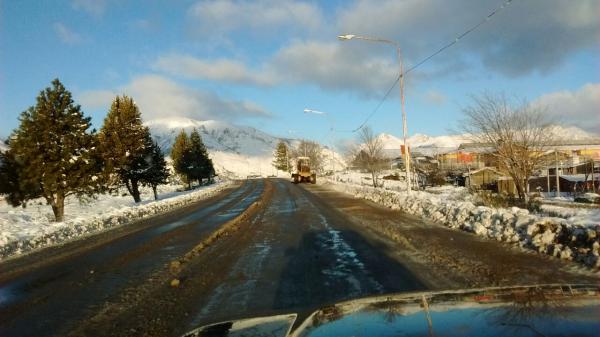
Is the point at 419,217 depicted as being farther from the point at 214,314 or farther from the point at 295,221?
the point at 214,314

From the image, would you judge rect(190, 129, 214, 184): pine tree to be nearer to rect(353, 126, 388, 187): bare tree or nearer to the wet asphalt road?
rect(353, 126, 388, 187): bare tree

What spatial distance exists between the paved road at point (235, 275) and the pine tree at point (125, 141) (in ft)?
94.5

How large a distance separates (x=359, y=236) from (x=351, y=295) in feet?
21.7

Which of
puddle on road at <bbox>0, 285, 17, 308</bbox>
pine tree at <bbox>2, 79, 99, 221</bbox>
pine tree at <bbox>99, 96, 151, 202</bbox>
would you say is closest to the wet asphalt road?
puddle on road at <bbox>0, 285, 17, 308</bbox>

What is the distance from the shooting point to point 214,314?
627 centimetres

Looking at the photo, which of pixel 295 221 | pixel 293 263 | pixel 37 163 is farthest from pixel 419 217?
pixel 37 163

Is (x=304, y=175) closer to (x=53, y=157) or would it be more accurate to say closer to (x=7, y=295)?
(x=53, y=157)

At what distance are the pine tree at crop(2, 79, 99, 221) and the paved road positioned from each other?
1695 cm

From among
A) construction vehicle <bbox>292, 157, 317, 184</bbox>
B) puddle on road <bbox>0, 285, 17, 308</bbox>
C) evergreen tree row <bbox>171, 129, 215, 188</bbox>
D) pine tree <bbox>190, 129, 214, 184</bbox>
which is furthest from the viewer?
pine tree <bbox>190, 129, 214, 184</bbox>

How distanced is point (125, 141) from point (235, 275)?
37.3 meters

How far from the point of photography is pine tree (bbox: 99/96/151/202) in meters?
41.5

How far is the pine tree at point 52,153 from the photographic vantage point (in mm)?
28750

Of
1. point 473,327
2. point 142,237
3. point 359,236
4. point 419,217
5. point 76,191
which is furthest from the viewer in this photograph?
point 76,191

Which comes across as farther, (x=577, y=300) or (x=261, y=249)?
(x=261, y=249)
